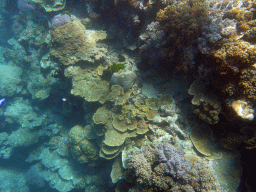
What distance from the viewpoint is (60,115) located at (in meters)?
9.33

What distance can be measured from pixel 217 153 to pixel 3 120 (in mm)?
12989

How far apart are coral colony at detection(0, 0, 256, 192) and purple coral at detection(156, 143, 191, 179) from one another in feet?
0.07

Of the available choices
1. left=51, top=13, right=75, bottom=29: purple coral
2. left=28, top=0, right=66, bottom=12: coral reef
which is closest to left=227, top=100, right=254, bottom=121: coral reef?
left=51, top=13, right=75, bottom=29: purple coral

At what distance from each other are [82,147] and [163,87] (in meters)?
4.37

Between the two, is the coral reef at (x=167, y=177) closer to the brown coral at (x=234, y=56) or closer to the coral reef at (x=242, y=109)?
the coral reef at (x=242, y=109)

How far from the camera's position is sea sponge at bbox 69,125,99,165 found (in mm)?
6236

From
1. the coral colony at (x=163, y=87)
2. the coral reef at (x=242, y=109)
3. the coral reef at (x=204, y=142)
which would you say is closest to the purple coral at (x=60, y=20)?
the coral colony at (x=163, y=87)

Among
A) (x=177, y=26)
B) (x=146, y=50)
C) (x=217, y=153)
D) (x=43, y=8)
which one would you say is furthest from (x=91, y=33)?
(x=217, y=153)

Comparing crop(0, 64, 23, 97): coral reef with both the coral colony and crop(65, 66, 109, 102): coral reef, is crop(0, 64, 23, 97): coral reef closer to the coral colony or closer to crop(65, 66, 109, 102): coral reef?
the coral colony

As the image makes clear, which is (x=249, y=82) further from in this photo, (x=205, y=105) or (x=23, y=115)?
(x=23, y=115)

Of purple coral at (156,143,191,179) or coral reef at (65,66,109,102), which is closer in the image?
purple coral at (156,143,191,179)

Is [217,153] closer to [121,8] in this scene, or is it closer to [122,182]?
[122,182]

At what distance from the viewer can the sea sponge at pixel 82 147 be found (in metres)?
6.24

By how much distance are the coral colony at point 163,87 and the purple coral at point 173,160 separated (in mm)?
21
